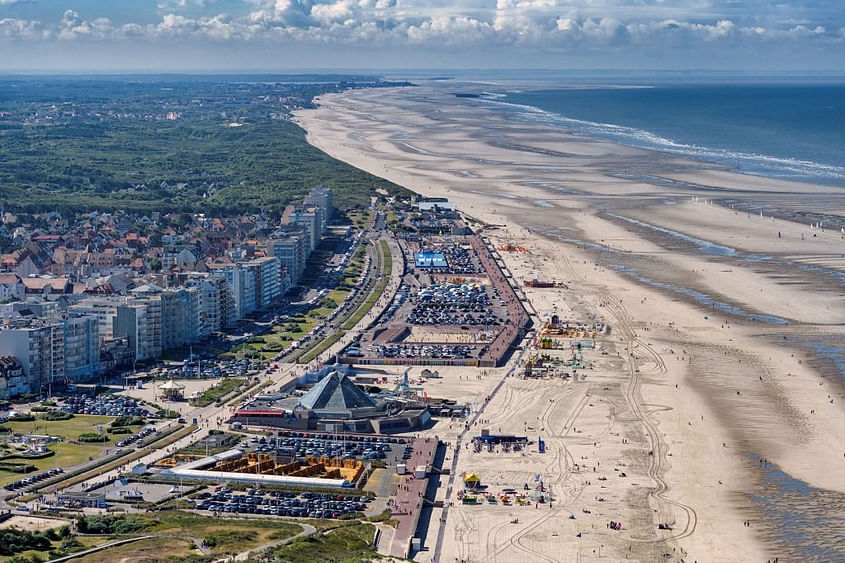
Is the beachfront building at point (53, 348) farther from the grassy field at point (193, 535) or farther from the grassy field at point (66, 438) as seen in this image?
the grassy field at point (193, 535)

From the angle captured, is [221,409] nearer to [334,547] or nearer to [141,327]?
[141,327]

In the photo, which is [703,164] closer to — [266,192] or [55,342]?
[266,192]

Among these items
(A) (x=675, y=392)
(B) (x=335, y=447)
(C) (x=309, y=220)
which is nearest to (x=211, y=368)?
(B) (x=335, y=447)

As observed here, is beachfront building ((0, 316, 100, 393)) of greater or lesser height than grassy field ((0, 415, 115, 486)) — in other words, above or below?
above

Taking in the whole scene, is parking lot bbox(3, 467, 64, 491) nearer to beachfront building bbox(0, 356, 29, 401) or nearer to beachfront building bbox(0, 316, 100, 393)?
beachfront building bbox(0, 356, 29, 401)

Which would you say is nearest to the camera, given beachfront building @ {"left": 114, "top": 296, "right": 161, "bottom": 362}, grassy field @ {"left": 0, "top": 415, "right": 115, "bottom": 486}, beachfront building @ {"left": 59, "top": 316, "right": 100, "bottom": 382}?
grassy field @ {"left": 0, "top": 415, "right": 115, "bottom": 486}

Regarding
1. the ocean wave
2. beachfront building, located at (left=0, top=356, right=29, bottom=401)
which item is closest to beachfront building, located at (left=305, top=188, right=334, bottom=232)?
the ocean wave

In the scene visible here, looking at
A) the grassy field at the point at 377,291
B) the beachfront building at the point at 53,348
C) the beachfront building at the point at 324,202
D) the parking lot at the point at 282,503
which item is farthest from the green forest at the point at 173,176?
the parking lot at the point at 282,503
